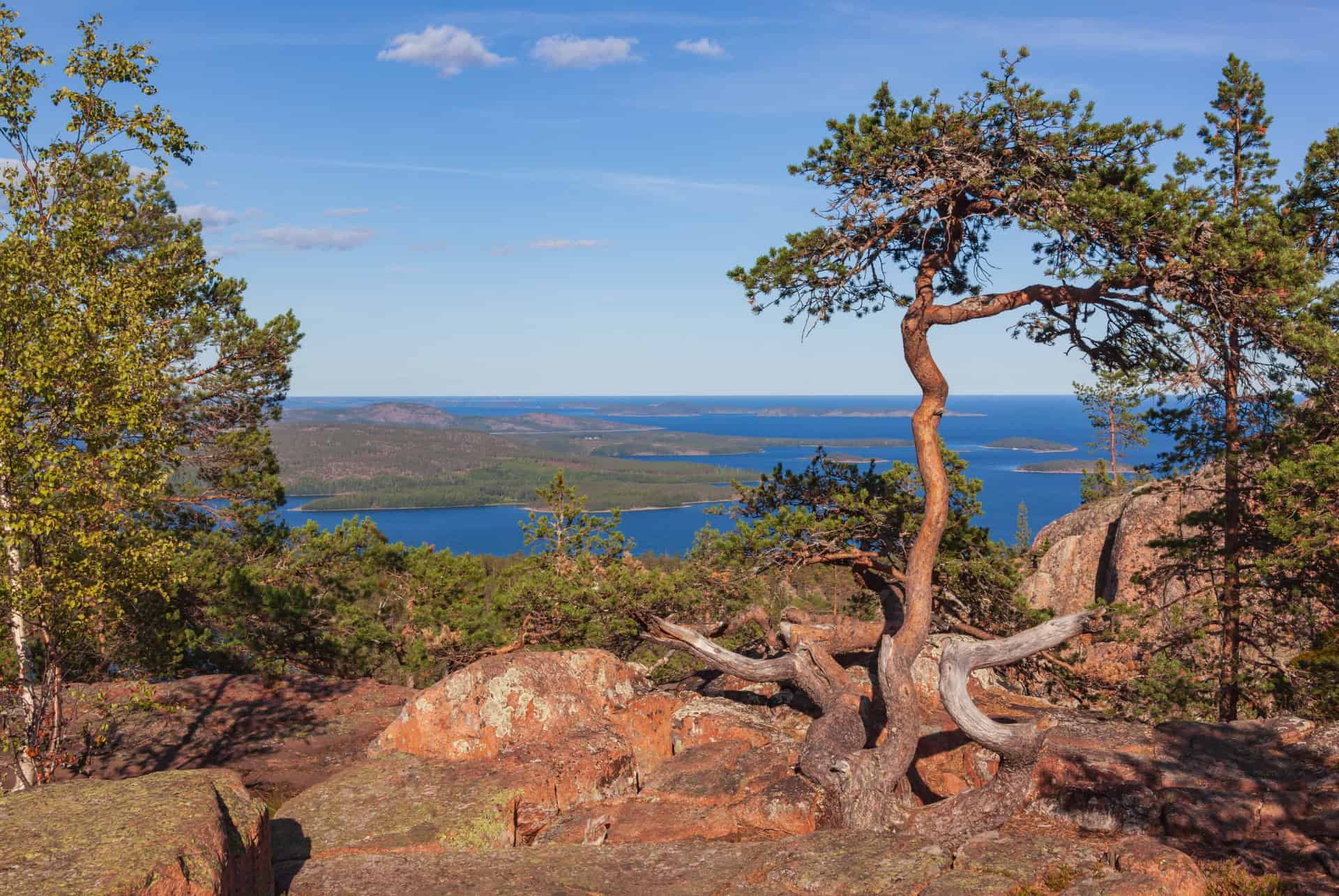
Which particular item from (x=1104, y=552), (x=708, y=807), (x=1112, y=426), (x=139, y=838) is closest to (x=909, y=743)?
(x=708, y=807)

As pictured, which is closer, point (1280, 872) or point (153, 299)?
point (1280, 872)

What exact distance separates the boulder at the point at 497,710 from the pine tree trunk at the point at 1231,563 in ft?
31.3

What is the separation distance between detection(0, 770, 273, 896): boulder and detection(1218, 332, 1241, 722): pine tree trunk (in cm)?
1301

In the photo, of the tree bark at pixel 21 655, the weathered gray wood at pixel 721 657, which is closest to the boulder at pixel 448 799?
the weathered gray wood at pixel 721 657

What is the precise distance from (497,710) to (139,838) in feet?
21.2

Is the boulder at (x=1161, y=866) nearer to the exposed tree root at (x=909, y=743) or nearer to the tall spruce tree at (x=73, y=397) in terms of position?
the exposed tree root at (x=909, y=743)

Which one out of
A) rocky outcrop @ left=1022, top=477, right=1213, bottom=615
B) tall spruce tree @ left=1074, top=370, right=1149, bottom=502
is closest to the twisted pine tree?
rocky outcrop @ left=1022, top=477, right=1213, bottom=615

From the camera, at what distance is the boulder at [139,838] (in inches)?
221

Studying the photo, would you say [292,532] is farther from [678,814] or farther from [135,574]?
[678,814]

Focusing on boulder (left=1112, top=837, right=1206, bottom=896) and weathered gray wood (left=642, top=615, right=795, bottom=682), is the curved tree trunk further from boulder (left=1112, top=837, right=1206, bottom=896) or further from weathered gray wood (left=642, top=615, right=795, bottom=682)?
boulder (left=1112, top=837, right=1206, bottom=896)

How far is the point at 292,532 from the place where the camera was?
2292 centimetres

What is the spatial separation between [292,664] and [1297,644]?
77.6 ft

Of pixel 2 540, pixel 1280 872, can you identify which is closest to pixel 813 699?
pixel 1280 872

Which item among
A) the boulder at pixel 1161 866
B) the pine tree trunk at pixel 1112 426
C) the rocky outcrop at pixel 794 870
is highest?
the pine tree trunk at pixel 1112 426
